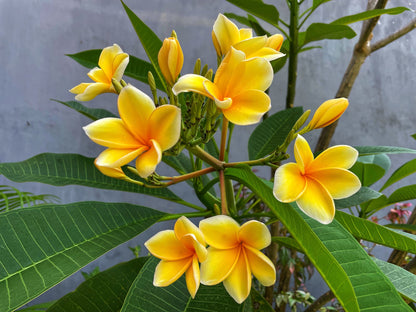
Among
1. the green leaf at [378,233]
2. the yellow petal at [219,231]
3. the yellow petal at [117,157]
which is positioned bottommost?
the green leaf at [378,233]

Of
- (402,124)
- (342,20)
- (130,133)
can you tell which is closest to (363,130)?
(402,124)

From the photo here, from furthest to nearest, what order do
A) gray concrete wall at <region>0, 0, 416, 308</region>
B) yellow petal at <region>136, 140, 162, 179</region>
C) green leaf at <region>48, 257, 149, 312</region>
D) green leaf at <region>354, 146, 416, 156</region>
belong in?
gray concrete wall at <region>0, 0, 416, 308</region> < green leaf at <region>354, 146, 416, 156</region> < green leaf at <region>48, 257, 149, 312</region> < yellow petal at <region>136, 140, 162, 179</region>

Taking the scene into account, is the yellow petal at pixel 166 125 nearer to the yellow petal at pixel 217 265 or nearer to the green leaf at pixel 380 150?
the yellow petal at pixel 217 265

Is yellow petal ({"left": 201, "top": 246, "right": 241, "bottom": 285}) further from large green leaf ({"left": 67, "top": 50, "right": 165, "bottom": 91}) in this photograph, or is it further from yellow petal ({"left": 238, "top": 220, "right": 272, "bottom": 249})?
large green leaf ({"left": 67, "top": 50, "right": 165, "bottom": 91})

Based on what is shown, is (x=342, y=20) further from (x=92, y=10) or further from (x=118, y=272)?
(x=92, y=10)

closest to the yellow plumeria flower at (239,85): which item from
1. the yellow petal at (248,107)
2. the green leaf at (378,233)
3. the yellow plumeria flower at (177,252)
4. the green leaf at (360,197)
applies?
the yellow petal at (248,107)

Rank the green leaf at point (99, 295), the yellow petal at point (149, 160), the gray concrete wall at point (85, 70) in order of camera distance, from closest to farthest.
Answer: the yellow petal at point (149, 160)
the green leaf at point (99, 295)
the gray concrete wall at point (85, 70)

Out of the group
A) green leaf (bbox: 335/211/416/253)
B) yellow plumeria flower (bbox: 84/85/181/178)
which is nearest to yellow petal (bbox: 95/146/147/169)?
yellow plumeria flower (bbox: 84/85/181/178)

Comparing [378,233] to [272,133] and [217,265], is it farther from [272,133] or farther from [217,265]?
[272,133]
